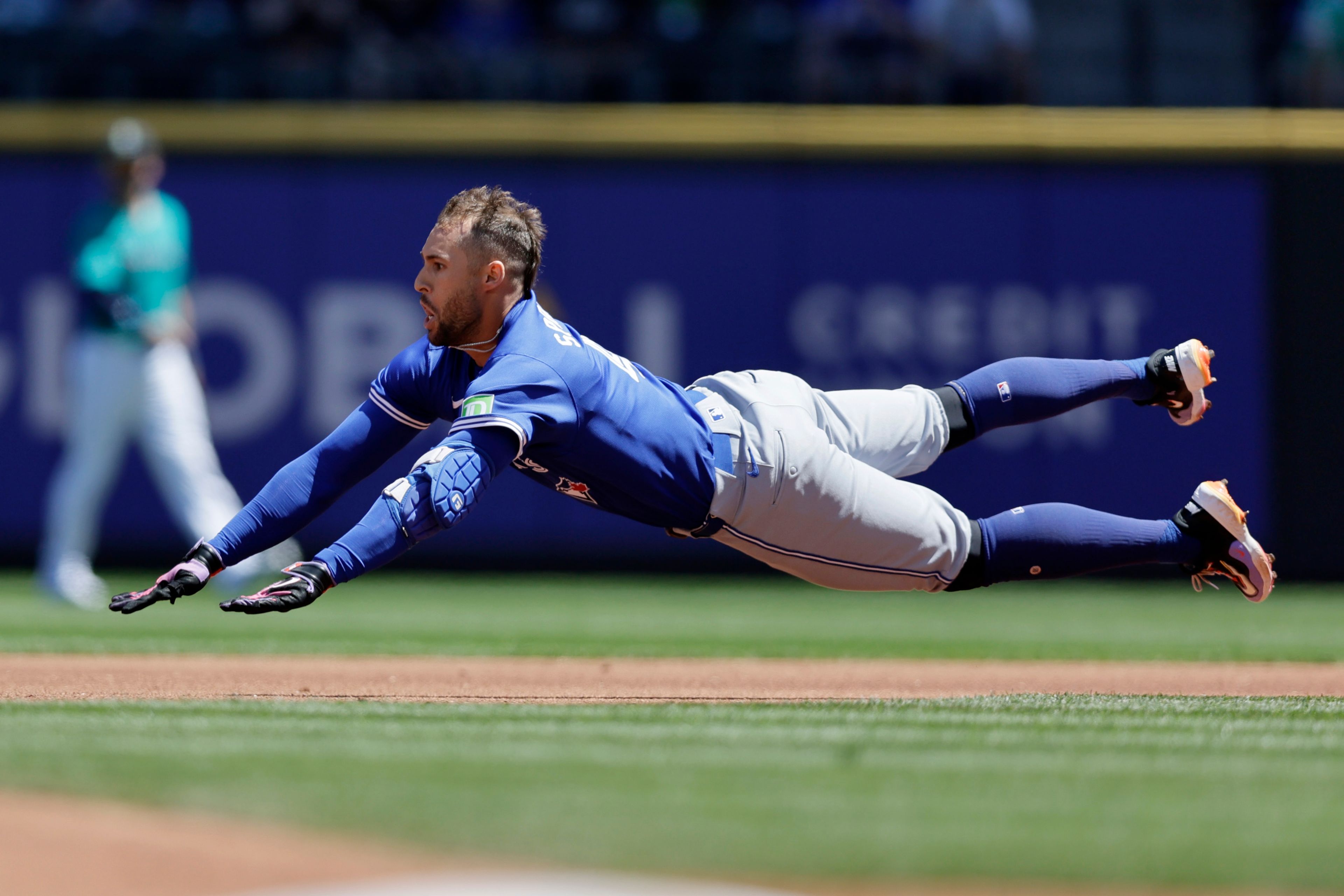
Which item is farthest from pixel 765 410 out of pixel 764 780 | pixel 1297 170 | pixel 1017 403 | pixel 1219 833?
pixel 1297 170

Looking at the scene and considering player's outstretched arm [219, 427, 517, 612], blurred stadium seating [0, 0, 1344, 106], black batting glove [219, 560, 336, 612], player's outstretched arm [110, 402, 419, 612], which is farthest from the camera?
blurred stadium seating [0, 0, 1344, 106]

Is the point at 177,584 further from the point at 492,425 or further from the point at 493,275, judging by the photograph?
the point at 493,275

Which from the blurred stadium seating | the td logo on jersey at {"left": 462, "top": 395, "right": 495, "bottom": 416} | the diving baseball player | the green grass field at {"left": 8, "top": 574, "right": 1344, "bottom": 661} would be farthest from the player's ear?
the blurred stadium seating

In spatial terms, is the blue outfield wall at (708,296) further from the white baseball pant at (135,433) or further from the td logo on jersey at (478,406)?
the td logo on jersey at (478,406)

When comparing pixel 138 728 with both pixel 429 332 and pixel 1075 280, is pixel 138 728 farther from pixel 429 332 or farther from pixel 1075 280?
pixel 1075 280

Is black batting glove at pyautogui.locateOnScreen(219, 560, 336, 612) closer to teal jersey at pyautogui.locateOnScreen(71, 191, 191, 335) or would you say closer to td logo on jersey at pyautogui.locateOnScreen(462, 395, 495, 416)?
td logo on jersey at pyautogui.locateOnScreen(462, 395, 495, 416)

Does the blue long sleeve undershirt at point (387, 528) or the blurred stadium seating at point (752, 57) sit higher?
the blurred stadium seating at point (752, 57)

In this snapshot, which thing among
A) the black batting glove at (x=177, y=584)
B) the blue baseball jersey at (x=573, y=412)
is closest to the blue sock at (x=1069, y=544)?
the blue baseball jersey at (x=573, y=412)
